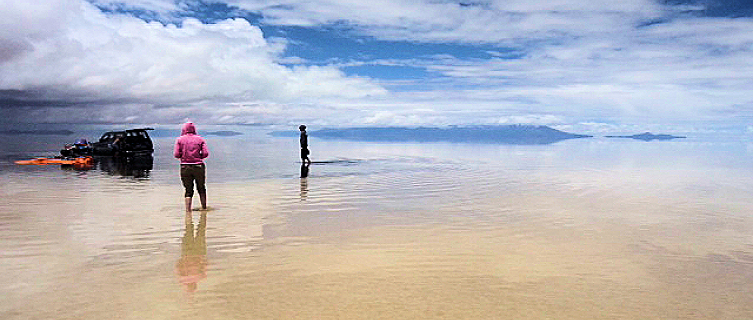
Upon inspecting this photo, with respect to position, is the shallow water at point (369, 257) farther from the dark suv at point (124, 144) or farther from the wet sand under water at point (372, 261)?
the dark suv at point (124, 144)

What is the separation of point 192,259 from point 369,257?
303 cm

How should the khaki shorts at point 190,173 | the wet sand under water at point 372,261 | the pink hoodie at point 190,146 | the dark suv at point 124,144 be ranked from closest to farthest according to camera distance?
the wet sand under water at point 372,261
the pink hoodie at point 190,146
the khaki shorts at point 190,173
the dark suv at point 124,144

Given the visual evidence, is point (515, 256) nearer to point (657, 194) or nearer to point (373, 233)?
point (373, 233)

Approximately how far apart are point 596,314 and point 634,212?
9957 mm

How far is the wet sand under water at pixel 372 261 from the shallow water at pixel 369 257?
37 mm

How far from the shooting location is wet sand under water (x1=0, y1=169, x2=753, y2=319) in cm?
652

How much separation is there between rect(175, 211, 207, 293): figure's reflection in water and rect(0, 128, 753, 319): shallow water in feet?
0.15

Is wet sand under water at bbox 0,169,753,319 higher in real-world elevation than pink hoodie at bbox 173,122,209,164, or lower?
lower

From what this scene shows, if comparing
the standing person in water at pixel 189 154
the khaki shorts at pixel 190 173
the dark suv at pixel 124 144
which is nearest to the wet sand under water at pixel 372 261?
the khaki shorts at pixel 190 173

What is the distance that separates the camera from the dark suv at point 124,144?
38.6 m

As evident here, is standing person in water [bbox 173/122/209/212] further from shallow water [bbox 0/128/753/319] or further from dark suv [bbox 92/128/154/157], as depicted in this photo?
dark suv [bbox 92/128/154/157]

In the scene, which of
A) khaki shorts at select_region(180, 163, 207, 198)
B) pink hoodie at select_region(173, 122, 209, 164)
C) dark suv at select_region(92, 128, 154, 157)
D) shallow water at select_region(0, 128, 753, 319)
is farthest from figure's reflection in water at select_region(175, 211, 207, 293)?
dark suv at select_region(92, 128, 154, 157)

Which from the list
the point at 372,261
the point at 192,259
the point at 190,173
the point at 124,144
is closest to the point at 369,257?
the point at 372,261

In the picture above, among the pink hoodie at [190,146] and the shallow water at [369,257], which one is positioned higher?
the pink hoodie at [190,146]
